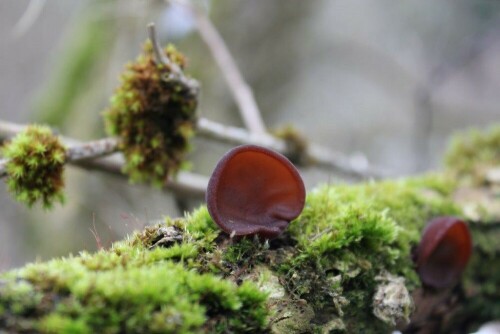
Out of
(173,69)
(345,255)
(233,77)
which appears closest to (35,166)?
(173,69)

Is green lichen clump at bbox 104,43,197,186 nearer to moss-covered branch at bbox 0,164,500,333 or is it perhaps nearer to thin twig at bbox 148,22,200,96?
thin twig at bbox 148,22,200,96

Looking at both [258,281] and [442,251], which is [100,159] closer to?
[258,281]

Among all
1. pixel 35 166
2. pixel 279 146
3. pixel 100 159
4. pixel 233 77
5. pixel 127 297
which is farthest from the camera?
pixel 233 77

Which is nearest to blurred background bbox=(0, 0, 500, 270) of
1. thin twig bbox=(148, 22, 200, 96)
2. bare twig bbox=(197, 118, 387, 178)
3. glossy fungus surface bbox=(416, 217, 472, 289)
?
bare twig bbox=(197, 118, 387, 178)

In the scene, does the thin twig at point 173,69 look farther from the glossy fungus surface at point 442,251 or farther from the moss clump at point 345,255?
the glossy fungus surface at point 442,251

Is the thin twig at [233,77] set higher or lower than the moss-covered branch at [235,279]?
higher

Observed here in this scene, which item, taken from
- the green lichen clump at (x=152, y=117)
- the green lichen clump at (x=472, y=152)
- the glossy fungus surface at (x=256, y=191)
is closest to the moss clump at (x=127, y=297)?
the glossy fungus surface at (x=256, y=191)
